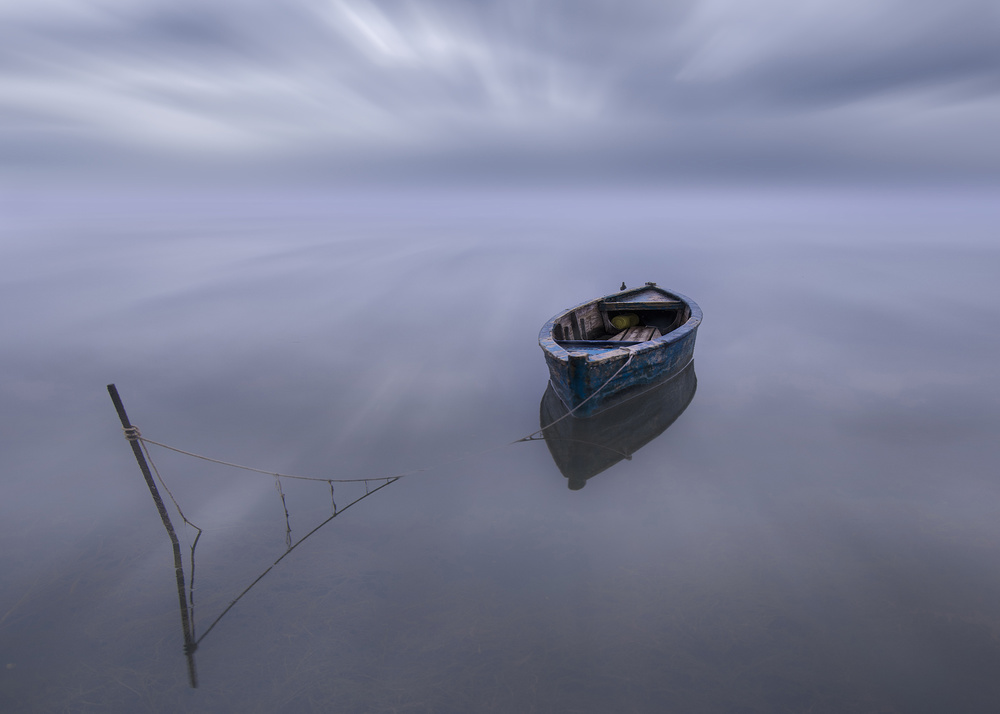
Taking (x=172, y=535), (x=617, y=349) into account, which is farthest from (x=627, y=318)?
(x=172, y=535)

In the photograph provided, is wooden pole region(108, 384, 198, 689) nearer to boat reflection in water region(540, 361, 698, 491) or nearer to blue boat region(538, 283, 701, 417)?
boat reflection in water region(540, 361, 698, 491)

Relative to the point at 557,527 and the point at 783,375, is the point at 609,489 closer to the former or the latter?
the point at 557,527

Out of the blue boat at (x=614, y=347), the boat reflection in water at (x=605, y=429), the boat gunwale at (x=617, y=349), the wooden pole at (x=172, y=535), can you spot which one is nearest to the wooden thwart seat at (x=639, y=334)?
the blue boat at (x=614, y=347)

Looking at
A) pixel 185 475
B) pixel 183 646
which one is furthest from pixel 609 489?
pixel 185 475

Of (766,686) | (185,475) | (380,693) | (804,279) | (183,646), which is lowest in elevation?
(804,279)

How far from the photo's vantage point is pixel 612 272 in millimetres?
44094

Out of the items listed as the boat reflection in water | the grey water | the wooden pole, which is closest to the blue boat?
the boat reflection in water

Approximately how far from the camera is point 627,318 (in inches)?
671

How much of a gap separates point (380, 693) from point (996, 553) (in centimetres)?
956

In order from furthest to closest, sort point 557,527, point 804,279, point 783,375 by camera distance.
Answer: point 804,279, point 783,375, point 557,527

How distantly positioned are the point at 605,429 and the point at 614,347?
2160mm

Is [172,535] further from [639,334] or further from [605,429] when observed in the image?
[639,334]

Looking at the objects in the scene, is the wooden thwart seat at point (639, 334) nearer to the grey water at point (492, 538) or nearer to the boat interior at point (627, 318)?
the boat interior at point (627, 318)

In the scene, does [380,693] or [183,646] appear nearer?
[380,693]
